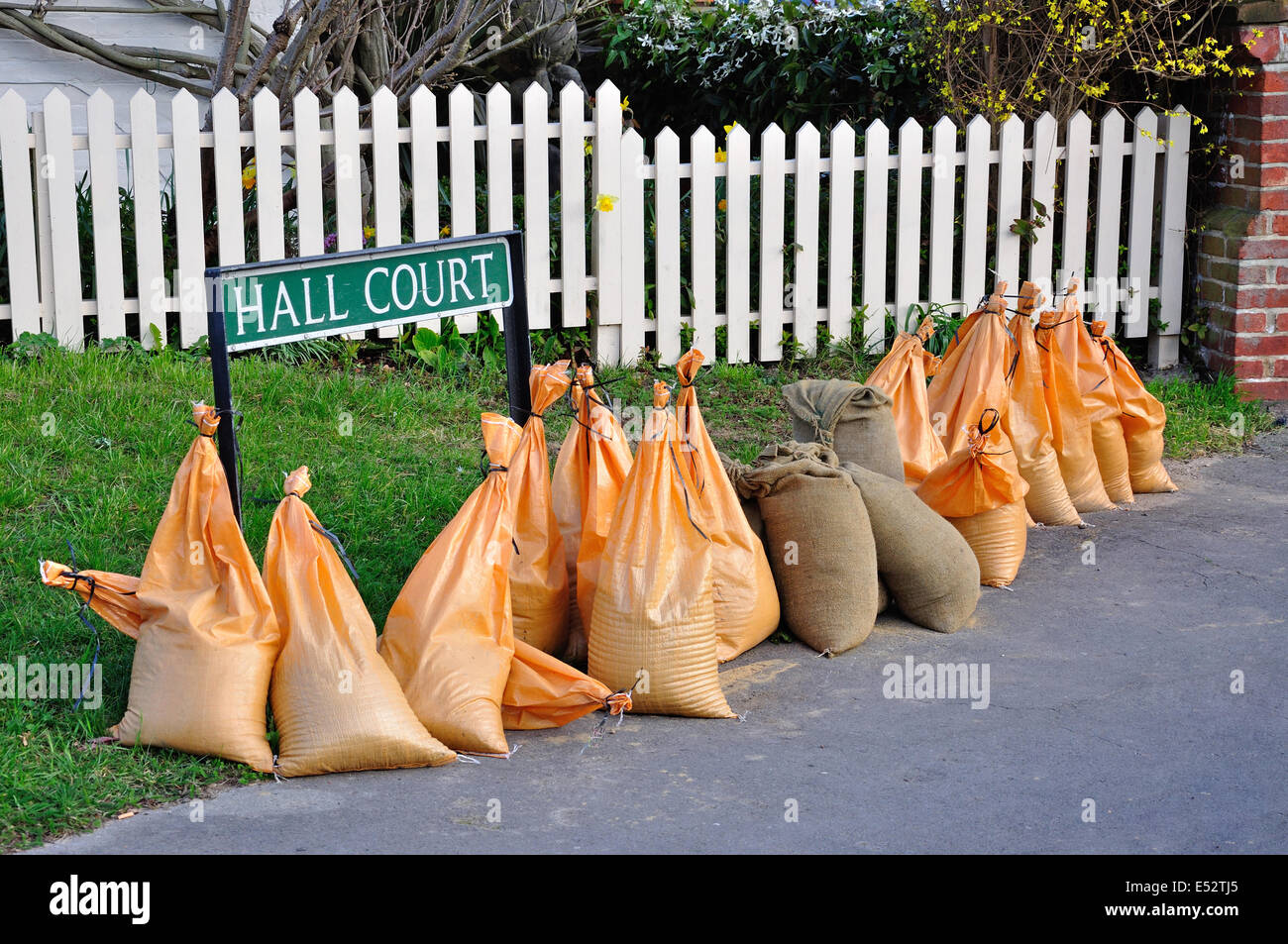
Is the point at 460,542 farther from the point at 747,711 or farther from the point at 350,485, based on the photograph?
the point at 350,485

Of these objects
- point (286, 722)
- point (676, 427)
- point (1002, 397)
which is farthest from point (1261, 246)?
point (286, 722)

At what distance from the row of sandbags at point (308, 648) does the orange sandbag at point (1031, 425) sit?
216 cm

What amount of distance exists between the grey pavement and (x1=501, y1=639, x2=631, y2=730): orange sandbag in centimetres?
8

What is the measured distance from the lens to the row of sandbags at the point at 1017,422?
471 cm

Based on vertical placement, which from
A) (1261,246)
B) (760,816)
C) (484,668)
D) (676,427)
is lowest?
(760,816)

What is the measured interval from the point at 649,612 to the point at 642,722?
0.31 meters

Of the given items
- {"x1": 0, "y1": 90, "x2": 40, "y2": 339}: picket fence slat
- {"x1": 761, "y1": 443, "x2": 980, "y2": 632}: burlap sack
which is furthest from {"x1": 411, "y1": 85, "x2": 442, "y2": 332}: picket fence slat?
{"x1": 761, "y1": 443, "x2": 980, "y2": 632}: burlap sack

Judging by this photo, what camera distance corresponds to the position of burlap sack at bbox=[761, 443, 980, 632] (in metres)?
4.38

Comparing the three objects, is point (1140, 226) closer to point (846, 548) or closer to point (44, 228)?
point (846, 548)

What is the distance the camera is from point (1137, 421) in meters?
5.59

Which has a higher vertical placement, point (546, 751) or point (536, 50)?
point (536, 50)

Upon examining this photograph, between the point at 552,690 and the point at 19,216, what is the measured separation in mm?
3933

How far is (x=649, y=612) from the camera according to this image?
12.3 ft

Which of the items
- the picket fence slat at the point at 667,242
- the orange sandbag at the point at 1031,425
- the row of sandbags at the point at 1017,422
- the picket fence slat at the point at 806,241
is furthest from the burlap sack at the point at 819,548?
the picket fence slat at the point at 806,241
